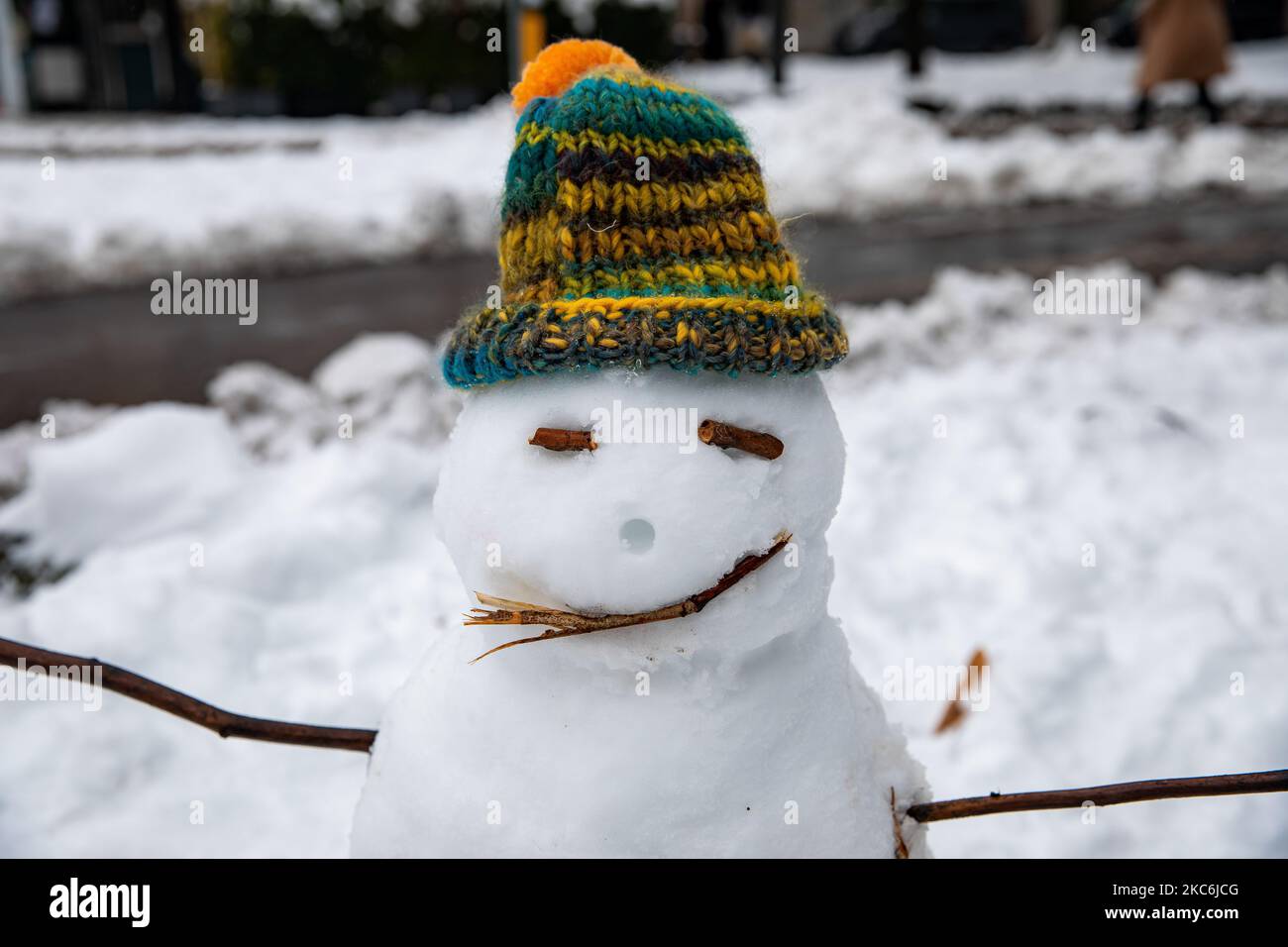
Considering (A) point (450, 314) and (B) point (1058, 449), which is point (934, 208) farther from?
(B) point (1058, 449)

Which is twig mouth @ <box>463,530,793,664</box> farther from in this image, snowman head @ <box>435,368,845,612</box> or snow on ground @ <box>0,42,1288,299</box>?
snow on ground @ <box>0,42,1288,299</box>

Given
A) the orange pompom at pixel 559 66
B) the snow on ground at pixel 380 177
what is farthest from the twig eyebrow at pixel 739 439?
the snow on ground at pixel 380 177

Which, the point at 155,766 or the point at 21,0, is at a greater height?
the point at 21,0

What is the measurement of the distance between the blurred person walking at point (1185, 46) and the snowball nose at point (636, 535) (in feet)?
39.2

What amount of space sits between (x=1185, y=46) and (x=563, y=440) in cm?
1213

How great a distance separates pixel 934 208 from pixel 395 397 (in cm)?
632

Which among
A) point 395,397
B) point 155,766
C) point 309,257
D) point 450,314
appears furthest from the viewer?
point 309,257

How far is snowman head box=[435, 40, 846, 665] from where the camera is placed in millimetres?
1252

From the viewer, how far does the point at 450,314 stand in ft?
19.8

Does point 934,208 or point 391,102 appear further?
point 391,102

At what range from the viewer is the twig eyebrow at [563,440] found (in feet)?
4.13

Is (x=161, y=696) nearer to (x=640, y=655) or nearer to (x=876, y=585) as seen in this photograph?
(x=640, y=655)
